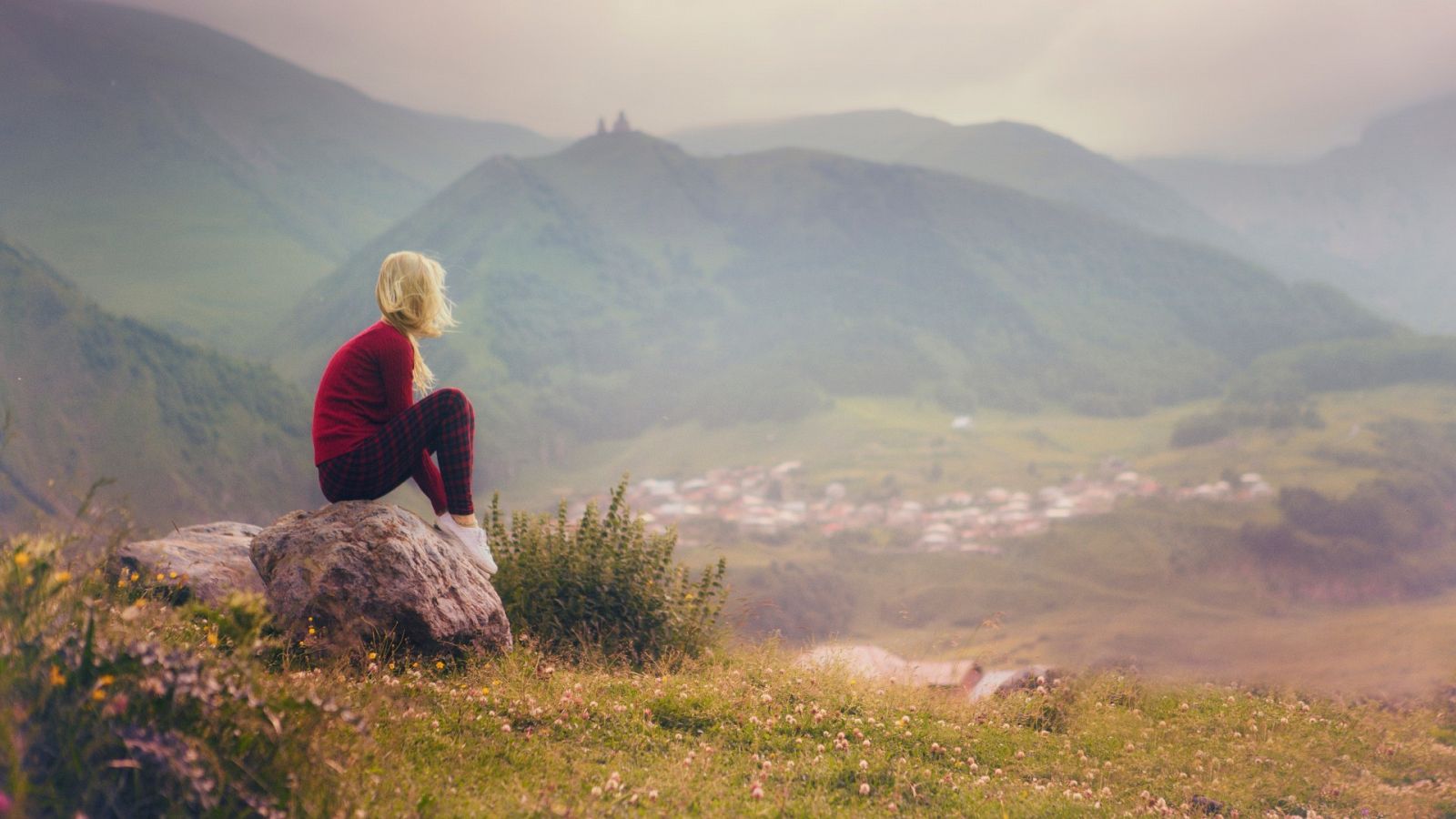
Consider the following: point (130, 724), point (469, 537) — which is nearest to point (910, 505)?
Answer: point (469, 537)

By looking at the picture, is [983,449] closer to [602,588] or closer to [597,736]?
[602,588]

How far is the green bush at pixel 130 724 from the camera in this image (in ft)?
10.3

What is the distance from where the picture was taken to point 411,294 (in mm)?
6316

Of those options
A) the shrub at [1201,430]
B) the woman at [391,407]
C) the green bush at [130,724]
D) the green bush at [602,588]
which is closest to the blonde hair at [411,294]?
the woman at [391,407]

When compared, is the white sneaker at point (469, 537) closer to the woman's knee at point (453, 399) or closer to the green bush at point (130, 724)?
the woman's knee at point (453, 399)

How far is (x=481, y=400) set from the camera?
130875mm

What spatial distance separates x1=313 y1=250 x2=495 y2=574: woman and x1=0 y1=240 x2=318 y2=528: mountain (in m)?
54.0

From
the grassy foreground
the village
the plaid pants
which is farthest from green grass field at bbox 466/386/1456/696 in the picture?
the plaid pants

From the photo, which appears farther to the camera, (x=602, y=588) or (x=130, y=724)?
(x=602, y=588)

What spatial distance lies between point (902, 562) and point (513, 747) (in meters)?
117

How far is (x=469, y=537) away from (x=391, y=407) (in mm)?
1445

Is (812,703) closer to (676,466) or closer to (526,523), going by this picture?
(526,523)

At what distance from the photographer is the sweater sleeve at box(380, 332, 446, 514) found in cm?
632

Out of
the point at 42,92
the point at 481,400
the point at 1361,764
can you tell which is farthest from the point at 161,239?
the point at 1361,764
